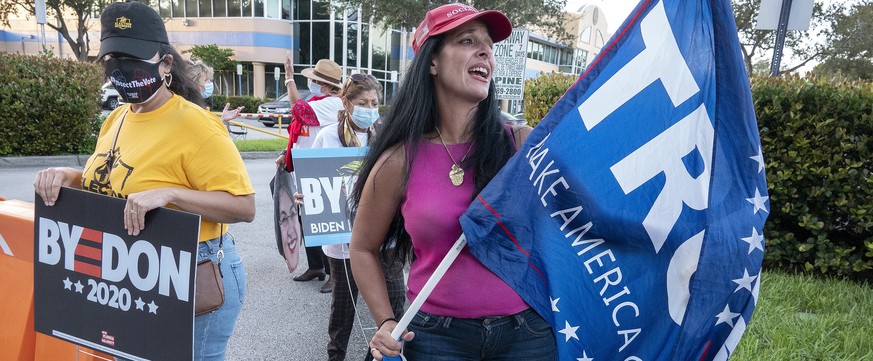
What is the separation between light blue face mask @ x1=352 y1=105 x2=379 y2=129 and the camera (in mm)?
3875

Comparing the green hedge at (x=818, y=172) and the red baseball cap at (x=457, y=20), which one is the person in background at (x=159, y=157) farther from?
the green hedge at (x=818, y=172)

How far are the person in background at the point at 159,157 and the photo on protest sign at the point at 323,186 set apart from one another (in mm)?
1517

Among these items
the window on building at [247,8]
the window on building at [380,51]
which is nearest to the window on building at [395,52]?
the window on building at [380,51]

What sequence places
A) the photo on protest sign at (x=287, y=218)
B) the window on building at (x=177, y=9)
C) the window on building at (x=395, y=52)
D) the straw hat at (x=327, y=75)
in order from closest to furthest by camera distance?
the photo on protest sign at (x=287, y=218) → the straw hat at (x=327, y=75) → the window on building at (x=177, y=9) → the window on building at (x=395, y=52)

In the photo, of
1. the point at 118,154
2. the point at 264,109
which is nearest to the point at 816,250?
the point at 118,154

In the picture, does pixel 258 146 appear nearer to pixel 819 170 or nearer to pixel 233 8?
pixel 819 170

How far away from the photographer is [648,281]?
5.38 ft

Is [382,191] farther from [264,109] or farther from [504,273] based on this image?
[264,109]

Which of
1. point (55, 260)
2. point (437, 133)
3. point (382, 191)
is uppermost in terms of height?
point (437, 133)

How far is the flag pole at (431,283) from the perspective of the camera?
1642mm

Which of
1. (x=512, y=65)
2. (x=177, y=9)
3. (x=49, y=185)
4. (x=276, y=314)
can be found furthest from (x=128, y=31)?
(x=177, y=9)

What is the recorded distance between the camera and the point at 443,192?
176 cm

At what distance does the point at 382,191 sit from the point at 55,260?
1.42 m

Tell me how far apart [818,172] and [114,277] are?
5366 mm
